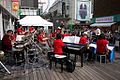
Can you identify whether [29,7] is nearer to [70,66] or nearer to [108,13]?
[108,13]

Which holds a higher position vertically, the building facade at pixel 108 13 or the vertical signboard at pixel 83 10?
the vertical signboard at pixel 83 10

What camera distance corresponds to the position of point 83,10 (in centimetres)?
7288

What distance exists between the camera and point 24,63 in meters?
10.5

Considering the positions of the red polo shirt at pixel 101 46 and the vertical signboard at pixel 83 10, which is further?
the vertical signboard at pixel 83 10

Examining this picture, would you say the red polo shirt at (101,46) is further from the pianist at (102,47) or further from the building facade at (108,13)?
the building facade at (108,13)


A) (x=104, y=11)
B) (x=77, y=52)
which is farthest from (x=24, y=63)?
(x=104, y=11)

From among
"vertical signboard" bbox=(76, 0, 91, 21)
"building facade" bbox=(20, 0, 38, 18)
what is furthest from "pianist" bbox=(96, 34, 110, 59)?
"vertical signboard" bbox=(76, 0, 91, 21)

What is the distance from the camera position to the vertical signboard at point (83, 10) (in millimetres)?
71812

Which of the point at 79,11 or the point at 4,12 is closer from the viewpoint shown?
the point at 4,12

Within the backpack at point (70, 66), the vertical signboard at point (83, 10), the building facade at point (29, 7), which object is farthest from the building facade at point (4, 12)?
the vertical signboard at point (83, 10)

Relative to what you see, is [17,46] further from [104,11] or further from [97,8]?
[97,8]

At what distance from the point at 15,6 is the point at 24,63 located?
1336cm

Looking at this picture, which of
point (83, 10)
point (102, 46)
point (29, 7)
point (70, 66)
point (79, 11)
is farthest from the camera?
point (83, 10)

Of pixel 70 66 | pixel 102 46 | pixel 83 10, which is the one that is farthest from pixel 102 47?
pixel 83 10
